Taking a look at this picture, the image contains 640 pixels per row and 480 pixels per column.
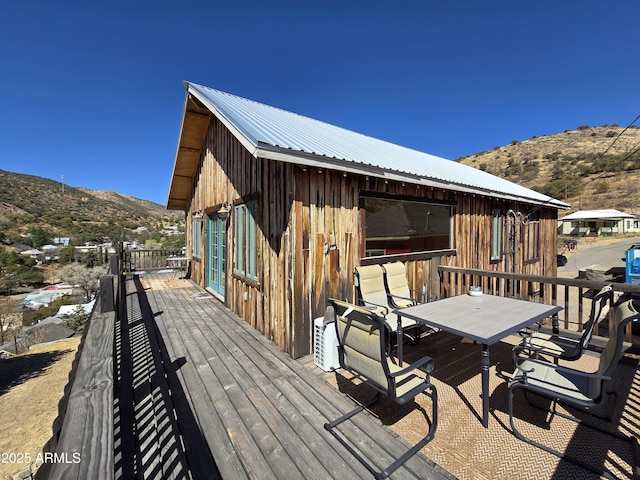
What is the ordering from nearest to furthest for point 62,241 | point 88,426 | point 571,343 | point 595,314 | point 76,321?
1. point 88,426
2. point 595,314
3. point 571,343
4. point 76,321
5. point 62,241

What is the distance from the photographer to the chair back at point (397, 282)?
4.31 meters

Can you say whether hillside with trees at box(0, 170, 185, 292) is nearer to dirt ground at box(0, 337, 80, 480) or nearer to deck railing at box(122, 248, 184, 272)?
deck railing at box(122, 248, 184, 272)

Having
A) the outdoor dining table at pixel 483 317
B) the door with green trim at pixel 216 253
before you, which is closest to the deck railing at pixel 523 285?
the outdoor dining table at pixel 483 317

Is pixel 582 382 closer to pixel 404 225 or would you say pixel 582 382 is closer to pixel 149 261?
pixel 404 225

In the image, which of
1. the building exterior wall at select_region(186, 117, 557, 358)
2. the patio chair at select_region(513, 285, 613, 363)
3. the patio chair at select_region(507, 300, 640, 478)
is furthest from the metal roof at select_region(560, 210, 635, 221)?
the patio chair at select_region(507, 300, 640, 478)

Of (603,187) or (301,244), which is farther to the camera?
(603,187)

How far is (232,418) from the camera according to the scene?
2.42m

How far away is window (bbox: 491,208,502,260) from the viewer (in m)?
6.89

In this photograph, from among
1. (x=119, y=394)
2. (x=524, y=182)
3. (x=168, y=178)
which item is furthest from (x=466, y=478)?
(x=524, y=182)

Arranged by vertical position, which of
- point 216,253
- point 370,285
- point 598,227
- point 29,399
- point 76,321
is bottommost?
point 76,321

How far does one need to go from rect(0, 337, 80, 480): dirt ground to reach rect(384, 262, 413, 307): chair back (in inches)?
204

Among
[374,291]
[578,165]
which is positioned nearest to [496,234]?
[374,291]

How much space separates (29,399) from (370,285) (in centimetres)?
853

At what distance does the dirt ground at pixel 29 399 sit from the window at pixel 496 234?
355 inches
